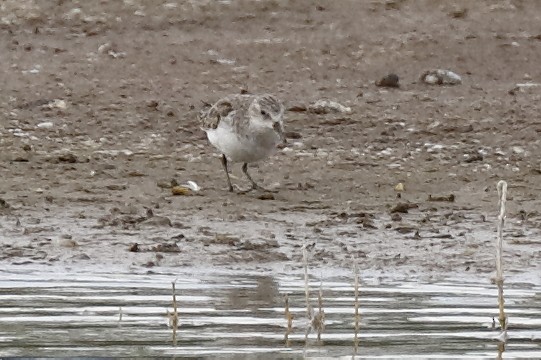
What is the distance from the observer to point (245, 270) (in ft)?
32.1

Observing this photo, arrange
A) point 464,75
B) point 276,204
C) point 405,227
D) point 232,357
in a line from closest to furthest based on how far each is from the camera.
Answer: point 232,357 → point 405,227 → point 276,204 → point 464,75

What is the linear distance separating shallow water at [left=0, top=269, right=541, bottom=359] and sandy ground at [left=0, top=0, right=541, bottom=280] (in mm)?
621

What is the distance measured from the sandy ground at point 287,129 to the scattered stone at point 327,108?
9cm

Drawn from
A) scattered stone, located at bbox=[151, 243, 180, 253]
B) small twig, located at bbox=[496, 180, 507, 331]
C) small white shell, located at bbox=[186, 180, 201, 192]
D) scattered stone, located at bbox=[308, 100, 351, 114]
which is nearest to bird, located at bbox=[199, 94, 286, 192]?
small white shell, located at bbox=[186, 180, 201, 192]

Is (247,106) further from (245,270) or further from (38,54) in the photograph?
(38,54)

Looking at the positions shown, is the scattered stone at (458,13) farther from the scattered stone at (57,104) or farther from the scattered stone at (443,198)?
the scattered stone at (443,198)

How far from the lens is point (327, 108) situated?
14.1 metres

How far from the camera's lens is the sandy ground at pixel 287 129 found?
10.5 m

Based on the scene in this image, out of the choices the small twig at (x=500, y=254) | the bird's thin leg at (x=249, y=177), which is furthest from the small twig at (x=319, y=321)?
the bird's thin leg at (x=249, y=177)

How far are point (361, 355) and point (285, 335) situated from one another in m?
0.53

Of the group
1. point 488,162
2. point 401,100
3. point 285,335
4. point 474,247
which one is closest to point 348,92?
point 401,100

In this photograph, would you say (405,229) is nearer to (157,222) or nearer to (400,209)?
(400,209)

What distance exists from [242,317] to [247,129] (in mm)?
4126

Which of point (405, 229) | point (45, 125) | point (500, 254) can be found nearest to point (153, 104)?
point (45, 125)
